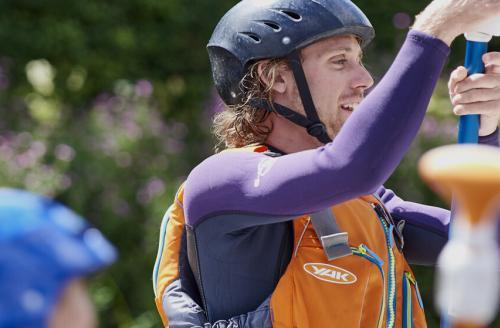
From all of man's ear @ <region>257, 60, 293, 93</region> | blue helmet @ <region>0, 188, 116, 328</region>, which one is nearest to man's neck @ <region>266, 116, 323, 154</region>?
man's ear @ <region>257, 60, 293, 93</region>

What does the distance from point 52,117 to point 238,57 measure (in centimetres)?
462

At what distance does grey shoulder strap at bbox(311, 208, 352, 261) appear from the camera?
270cm

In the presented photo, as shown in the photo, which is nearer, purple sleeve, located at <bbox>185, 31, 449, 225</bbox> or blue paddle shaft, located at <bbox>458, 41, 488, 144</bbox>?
purple sleeve, located at <bbox>185, 31, 449, 225</bbox>

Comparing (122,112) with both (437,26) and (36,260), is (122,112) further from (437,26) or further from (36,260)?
(36,260)

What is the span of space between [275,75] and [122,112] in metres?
4.11

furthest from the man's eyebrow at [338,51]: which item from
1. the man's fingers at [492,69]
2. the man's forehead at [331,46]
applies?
the man's fingers at [492,69]

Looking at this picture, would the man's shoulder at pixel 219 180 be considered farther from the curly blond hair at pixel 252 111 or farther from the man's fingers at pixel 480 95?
the man's fingers at pixel 480 95

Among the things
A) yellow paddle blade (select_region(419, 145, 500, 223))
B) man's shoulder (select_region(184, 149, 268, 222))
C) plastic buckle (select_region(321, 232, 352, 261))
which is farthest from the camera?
plastic buckle (select_region(321, 232, 352, 261))

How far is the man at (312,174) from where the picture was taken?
2.33m

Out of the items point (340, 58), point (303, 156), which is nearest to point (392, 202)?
point (340, 58)

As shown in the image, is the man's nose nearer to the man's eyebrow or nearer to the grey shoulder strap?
the man's eyebrow

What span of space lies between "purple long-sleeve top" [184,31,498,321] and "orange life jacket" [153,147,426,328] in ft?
0.30

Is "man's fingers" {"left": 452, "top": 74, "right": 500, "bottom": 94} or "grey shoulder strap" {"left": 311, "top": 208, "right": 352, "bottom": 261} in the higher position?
"man's fingers" {"left": 452, "top": 74, "right": 500, "bottom": 94}

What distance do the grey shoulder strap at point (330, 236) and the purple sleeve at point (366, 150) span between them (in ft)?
0.91
